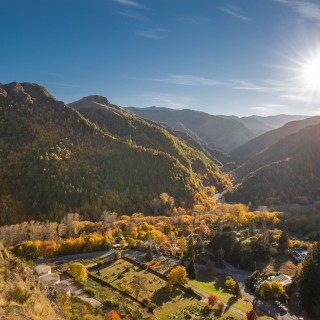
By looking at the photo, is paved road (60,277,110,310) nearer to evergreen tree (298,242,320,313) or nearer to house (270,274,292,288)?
evergreen tree (298,242,320,313)

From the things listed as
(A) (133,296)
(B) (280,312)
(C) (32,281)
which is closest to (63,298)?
(C) (32,281)

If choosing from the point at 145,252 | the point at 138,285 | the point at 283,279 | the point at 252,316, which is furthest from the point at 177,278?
the point at 283,279

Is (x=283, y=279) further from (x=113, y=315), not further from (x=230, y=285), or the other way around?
(x=113, y=315)

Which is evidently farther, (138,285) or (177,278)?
(177,278)

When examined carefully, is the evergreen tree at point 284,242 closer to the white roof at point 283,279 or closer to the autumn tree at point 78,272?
the white roof at point 283,279

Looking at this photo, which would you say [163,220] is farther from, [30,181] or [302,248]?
[30,181]

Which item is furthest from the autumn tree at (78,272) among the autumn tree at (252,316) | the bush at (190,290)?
the autumn tree at (252,316)

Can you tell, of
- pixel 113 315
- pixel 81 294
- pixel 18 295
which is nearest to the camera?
pixel 18 295
